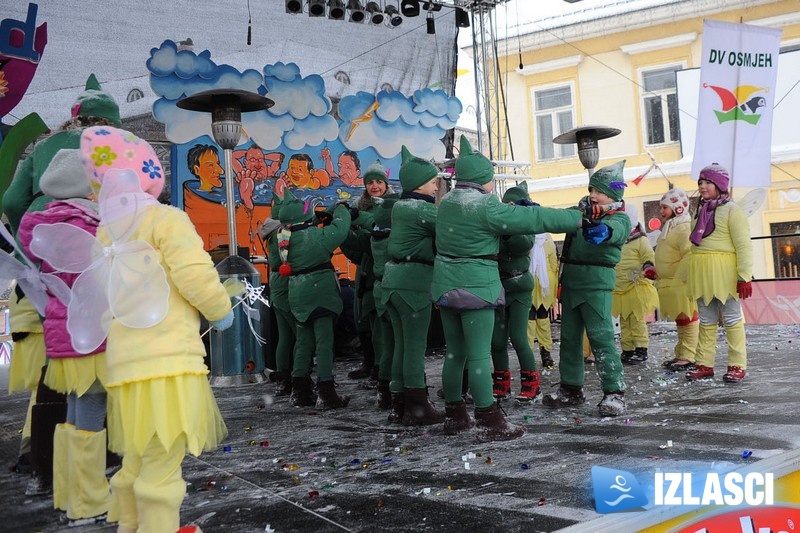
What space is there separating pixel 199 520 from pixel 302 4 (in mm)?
8511

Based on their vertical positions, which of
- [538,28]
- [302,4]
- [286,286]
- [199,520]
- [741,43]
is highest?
[538,28]

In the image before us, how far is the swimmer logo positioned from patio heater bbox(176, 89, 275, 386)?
475 centimetres

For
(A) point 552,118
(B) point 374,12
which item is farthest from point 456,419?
(A) point 552,118

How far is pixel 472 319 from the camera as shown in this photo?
13.3ft

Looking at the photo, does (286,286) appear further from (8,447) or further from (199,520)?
(199,520)

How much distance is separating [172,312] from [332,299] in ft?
9.46

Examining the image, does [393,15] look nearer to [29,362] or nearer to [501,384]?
[501,384]

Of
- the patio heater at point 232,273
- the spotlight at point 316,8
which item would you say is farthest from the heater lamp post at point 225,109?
the spotlight at point 316,8

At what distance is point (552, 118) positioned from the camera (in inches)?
705

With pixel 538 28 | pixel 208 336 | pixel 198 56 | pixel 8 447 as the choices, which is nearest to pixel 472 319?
pixel 8 447

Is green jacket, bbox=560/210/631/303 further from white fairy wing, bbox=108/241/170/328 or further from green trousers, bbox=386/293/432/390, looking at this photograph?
white fairy wing, bbox=108/241/170/328

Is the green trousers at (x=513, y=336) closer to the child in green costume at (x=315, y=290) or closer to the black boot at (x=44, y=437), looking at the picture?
the child in green costume at (x=315, y=290)

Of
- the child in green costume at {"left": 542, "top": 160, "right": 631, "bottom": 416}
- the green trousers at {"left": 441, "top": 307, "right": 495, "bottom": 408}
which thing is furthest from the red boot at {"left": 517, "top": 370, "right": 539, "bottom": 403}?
the green trousers at {"left": 441, "top": 307, "right": 495, "bottom": 408}

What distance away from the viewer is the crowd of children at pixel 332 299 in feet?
8.19
